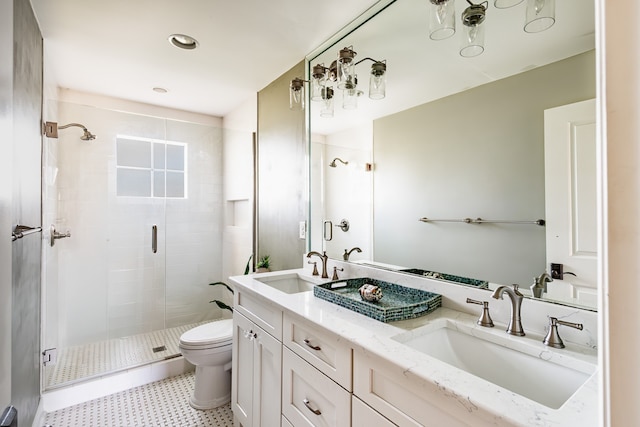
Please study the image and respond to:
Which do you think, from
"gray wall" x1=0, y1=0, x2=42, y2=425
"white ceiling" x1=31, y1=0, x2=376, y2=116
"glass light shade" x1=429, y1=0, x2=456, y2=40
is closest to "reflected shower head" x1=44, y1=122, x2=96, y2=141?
"gray wall" x1=0, y1=0, x2=42, y2=425

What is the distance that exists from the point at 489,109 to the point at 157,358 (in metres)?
2.85

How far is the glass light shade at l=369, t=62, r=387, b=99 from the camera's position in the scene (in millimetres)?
1630

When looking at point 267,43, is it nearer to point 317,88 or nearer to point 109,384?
point 317,88

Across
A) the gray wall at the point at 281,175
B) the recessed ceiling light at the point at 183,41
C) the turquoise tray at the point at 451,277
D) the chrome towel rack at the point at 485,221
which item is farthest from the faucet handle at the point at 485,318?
the recessed ceiling light at the point at 183,41

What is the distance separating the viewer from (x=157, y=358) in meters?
2.52

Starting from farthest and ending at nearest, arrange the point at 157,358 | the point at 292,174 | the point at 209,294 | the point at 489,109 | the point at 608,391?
the point at 209,294 < the point at 157,358 < the point at 292,174 < the point at 489,109 < the point at 608,391

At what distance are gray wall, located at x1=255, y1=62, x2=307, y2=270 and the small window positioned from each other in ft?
3.06

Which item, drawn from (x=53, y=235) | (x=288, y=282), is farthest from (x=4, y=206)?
(x=53, y=235)

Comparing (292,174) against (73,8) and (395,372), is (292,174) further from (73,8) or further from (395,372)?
(395,372)

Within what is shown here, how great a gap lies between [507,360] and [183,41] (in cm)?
234

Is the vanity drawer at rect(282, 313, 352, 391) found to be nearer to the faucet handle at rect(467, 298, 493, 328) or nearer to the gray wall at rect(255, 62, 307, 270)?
the faucet handle at rect(467, 298, 493, 328)

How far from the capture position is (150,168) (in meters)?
2.96

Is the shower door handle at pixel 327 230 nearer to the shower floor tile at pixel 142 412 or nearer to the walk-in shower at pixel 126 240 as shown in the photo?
the shower floor tile at pixel 142 412

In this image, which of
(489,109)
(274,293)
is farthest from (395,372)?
(489,109)
